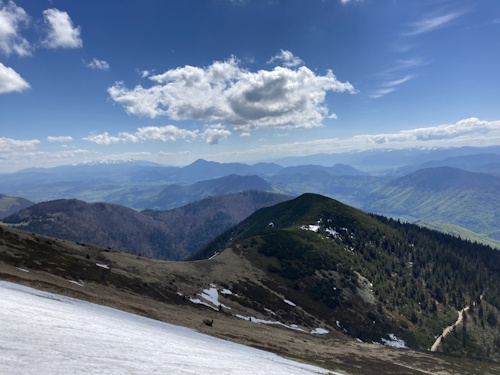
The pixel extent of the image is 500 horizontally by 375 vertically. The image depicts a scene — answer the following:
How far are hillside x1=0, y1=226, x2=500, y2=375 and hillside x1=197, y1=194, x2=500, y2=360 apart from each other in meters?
13.1

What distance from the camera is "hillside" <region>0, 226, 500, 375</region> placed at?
4291cm

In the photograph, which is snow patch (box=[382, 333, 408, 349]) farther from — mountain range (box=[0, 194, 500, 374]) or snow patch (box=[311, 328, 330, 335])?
snow patch (box=[311, 328, 330, 335])

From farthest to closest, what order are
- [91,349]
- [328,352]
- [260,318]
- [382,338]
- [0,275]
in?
1. [382,338]
2. [260,318]
3. [328,352]
4. [0,275]
5. [91,349]

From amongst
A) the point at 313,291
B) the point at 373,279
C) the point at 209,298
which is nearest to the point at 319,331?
the point at 313,291

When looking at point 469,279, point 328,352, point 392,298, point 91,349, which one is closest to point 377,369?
point 328,352

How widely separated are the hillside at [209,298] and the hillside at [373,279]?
43.1ft

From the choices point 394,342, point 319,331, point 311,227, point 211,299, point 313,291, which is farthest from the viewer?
point 311,227

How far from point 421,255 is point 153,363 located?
21738cm

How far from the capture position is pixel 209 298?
7750cm

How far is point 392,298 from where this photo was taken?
13062 cm

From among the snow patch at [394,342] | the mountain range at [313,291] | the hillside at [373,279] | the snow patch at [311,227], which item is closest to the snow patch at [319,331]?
the mountain range at [313,291]

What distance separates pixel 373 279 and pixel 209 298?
10226 cm

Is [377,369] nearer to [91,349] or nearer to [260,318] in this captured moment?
[260,318]

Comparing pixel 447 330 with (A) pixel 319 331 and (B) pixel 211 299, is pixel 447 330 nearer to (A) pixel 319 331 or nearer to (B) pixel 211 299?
(A) pixel 319 331
